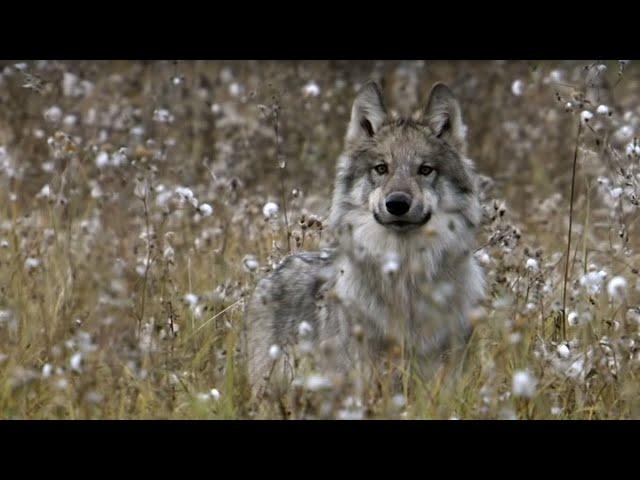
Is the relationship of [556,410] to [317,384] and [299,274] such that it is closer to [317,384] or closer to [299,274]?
[317,384]

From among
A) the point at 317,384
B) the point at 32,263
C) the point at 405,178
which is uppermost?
the point at 405,178

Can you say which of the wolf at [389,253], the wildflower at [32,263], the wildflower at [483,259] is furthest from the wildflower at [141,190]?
the wildflower at [483,259]

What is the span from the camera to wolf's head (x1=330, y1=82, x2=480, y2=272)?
5312 mm

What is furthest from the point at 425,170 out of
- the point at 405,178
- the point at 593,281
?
the point at 593,281

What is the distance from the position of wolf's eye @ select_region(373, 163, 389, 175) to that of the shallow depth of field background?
0.49 m

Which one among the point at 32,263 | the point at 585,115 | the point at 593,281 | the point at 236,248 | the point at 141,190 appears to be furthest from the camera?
the point at 236,248

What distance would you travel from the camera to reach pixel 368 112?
5859mm

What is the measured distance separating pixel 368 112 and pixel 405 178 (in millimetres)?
685

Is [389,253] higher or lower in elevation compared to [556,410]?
higher

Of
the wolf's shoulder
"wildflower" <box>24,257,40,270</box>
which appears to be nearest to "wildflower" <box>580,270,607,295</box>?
the wolf's shoulder

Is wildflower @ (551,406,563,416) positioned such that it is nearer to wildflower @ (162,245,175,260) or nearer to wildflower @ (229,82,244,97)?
wildflower @ (162,245,175,260)

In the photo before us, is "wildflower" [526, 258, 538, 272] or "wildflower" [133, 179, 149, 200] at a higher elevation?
"wildflower" [133, 179, 149, 200]

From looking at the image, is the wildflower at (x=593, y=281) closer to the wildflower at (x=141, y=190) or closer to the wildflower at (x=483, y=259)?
the wildflower at (x=483, y=259)

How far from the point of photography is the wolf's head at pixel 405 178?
5.31 metres
